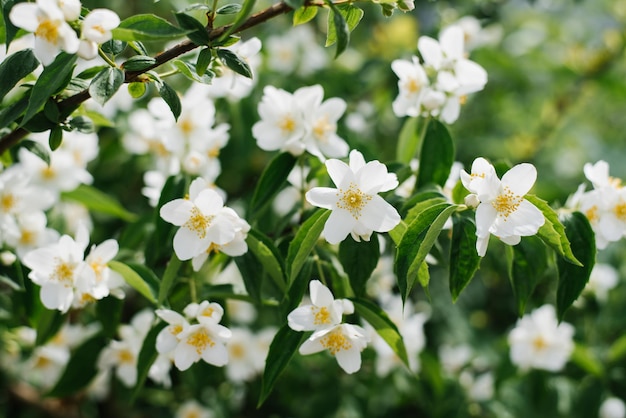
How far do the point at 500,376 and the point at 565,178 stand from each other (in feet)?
4.04

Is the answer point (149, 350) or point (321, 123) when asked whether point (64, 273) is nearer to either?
point (149, 350)

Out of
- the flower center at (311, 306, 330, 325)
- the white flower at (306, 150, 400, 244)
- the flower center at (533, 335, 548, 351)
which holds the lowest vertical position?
the flower center at (533, 335, 548, 351)

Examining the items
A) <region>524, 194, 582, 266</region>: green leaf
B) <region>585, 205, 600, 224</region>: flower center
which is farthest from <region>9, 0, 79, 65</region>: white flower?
<region>585, 205, 600, 224</region>: flower center

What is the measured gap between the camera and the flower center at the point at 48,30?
3.36 feet

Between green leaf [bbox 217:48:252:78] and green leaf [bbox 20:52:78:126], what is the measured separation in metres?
0.22

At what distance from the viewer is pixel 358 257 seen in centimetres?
125

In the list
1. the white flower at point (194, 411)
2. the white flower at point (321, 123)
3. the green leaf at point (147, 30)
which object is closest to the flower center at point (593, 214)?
the white flower at point (321, 123)

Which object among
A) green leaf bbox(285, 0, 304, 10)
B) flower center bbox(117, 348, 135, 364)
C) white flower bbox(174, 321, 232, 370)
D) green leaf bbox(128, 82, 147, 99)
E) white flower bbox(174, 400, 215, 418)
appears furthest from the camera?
white flower bbox(174, 400, 215, 418)

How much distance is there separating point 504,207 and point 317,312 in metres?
0.37

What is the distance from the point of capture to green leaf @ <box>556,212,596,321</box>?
4.10 feet

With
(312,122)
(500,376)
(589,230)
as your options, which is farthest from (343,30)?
(500,376)

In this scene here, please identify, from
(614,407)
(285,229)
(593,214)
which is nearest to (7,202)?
(285,229)

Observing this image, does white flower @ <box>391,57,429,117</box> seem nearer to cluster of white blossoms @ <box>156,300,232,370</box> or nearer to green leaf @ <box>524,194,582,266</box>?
green leaf @ <box>524,194,582,266</box>

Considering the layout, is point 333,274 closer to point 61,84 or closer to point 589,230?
point 589,230
